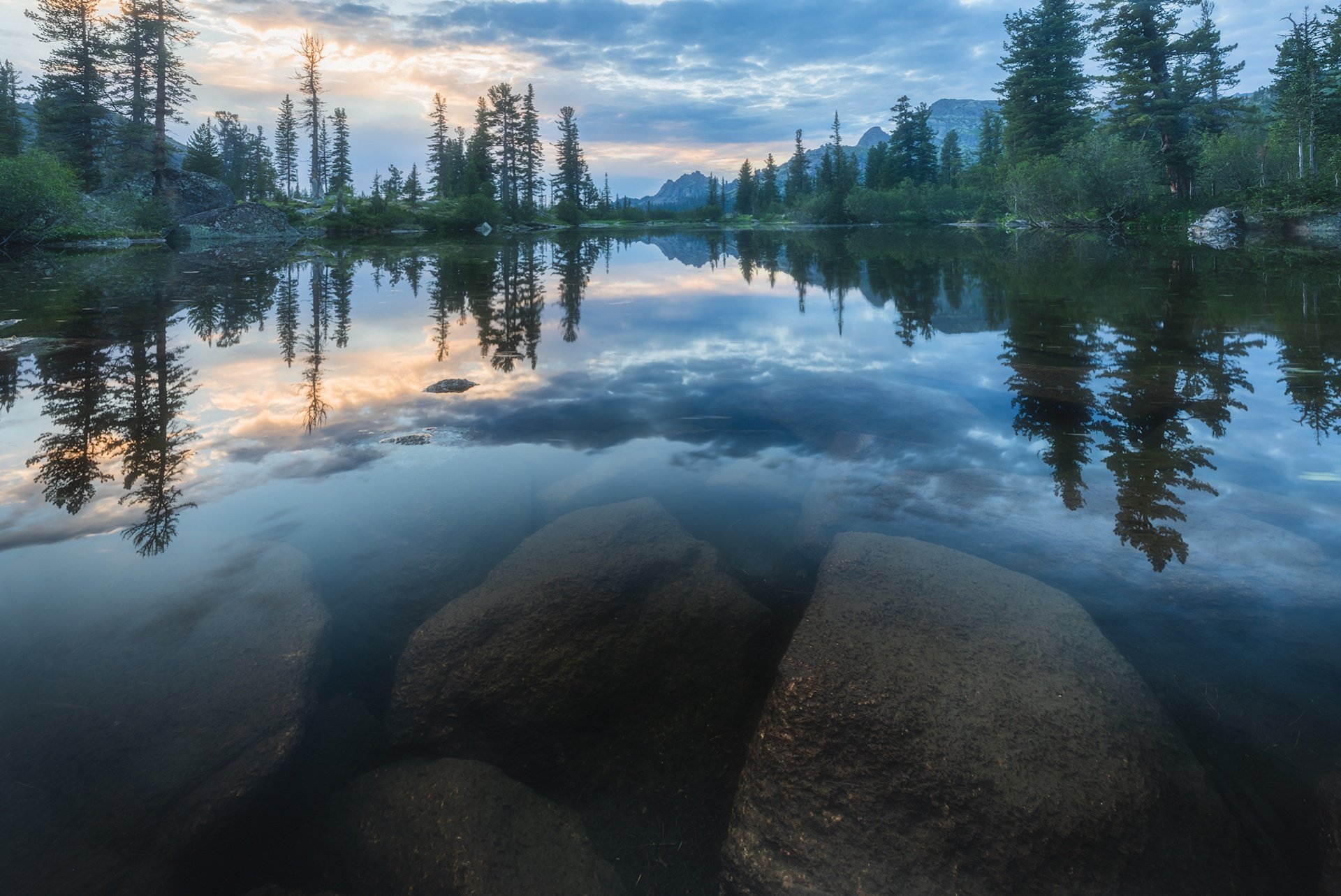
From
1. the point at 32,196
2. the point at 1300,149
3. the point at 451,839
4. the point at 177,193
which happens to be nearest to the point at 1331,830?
the point at 451,839

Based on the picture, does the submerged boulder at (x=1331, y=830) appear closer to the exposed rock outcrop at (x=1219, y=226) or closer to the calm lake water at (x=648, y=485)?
the calm lake water at (x=648, y=485)

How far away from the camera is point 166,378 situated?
25.6 feet

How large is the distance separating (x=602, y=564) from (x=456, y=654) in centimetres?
101

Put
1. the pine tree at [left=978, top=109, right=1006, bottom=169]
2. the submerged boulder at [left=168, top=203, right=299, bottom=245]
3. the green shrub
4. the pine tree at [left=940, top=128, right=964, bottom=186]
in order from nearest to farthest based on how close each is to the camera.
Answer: the green shrub
the submerged boulder at [left=168, top=203, right=299, bottom=245]
the pine tree at [left=978, top=109, right=1006, bottom=169]
the pine tree at [left=940, top=128, right=964, bottom=186]

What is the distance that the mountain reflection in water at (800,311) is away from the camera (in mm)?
5238

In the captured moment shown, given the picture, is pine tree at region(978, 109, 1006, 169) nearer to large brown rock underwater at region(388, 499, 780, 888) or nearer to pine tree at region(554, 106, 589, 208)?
pine tree at region(554, 106, 589, 208)

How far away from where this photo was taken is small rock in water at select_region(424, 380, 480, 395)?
7766 mm

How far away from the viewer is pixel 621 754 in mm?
2605

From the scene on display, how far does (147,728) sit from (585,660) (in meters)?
1.78

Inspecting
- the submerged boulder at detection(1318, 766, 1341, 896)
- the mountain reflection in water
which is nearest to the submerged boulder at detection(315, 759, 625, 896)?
the submerged boulder at detection(1318, 766, 1341, 896)

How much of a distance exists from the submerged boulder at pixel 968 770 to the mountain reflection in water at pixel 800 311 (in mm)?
1556

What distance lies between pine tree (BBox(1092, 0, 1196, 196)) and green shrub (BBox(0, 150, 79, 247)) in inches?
2367

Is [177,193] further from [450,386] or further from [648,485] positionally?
[648,485]

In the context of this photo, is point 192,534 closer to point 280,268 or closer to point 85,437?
point 85,437
